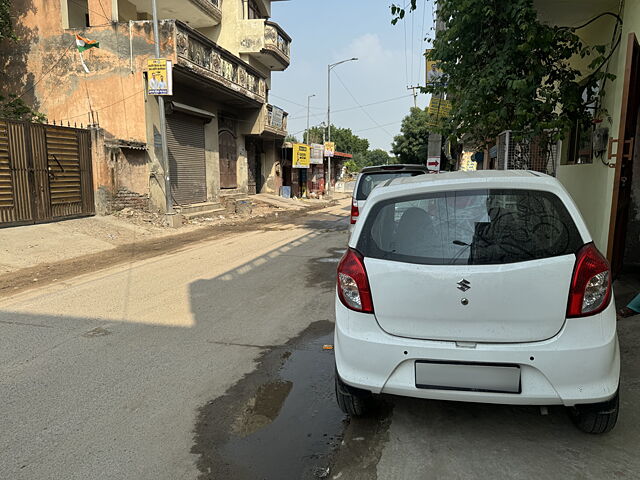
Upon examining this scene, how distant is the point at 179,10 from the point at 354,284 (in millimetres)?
21625

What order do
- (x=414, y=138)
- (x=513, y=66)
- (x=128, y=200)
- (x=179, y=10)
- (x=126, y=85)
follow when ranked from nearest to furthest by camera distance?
(x=513, y=66) < (x=128, y=200) < (x=126, y=85) < (x=179, y=10) < (x=414, y=138)

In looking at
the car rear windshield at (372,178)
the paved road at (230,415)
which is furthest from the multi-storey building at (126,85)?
the paved road at (230,415)

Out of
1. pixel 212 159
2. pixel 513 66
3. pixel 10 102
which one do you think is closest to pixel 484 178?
pixel 513 66

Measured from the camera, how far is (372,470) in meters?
2.48

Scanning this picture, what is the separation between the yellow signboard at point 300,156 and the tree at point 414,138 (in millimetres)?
16814

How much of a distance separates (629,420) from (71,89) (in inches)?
715

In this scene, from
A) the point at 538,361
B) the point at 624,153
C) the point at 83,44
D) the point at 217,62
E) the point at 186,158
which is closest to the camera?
the point at 538,361

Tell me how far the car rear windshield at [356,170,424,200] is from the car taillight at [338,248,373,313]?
585 cm

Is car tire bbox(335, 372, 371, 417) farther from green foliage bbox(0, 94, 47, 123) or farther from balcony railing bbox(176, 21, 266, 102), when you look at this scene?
green foliage bbox(0, 94, 47, 123)

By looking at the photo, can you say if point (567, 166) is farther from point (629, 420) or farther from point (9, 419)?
point (9, 419)

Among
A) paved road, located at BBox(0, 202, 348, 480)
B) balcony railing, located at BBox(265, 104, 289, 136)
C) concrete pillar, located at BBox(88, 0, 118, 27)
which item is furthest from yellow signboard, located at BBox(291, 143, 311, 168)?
paved road, located at BBox(0, 202, 348, 480)

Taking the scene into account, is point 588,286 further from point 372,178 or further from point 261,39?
point 261,39

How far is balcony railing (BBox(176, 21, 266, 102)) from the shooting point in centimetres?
1546

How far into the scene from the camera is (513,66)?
248 inches
